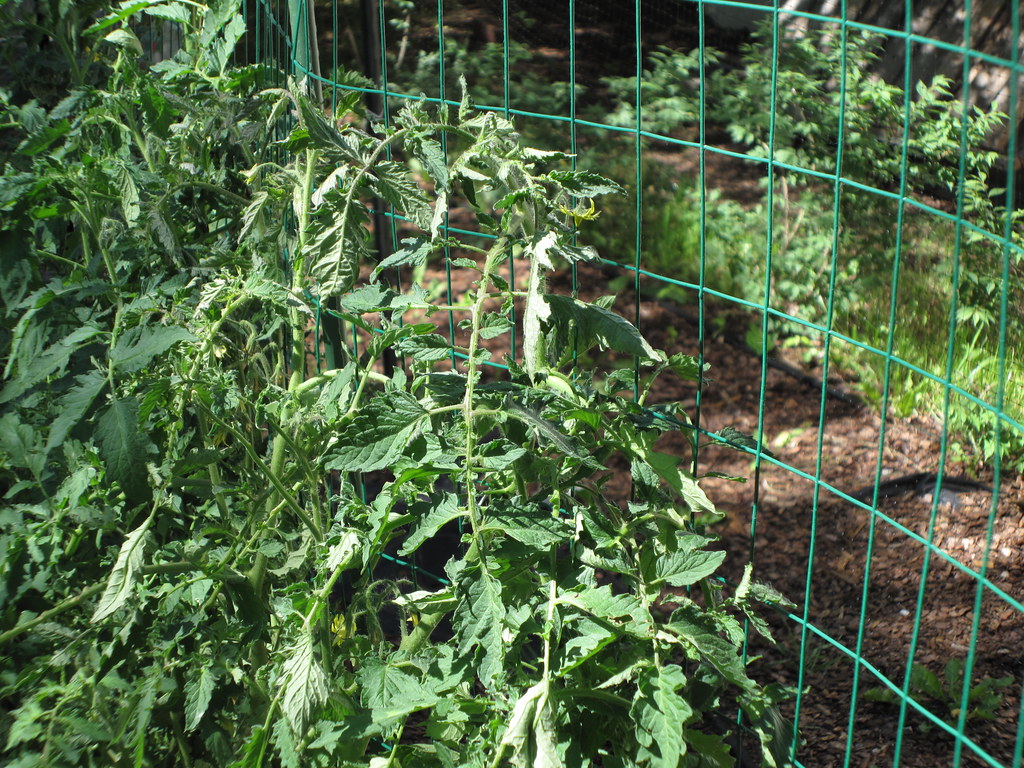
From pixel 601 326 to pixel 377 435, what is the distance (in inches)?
12.9

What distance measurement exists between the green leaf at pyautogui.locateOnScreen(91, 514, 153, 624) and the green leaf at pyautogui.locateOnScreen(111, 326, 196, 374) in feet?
0.82

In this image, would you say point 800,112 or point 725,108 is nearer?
point 800,112

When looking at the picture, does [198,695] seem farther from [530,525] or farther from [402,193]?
[402,193]

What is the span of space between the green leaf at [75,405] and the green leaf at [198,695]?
44cm

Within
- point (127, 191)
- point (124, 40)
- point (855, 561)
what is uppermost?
point (124, 40)

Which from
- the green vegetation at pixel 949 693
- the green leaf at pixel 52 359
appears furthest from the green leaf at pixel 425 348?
the green vegetation at pixel 949 693

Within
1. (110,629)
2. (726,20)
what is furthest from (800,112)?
(110,629)

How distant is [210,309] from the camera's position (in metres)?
1.63

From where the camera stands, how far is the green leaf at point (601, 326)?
1313 millimetres

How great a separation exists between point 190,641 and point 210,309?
1.96 feet

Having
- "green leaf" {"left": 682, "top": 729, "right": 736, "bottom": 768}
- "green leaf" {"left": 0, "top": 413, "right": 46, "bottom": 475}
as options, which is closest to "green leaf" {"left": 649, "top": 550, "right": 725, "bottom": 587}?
"green leaf" {"left": 682, "top": 729, "right": 736, "bottom": 768}

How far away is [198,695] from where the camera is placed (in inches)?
63.5

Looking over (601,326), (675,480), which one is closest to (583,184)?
(601,326)

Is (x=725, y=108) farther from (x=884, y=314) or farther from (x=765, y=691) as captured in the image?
(x=765, y=691)
